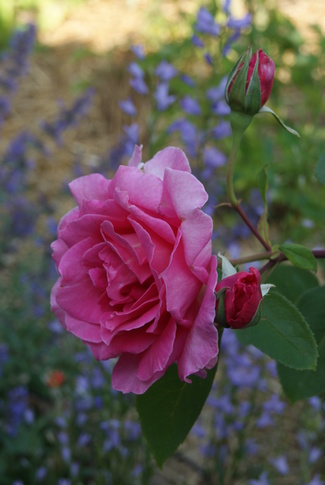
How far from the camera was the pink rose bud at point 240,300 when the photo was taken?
45cm

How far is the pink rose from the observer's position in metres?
0.47

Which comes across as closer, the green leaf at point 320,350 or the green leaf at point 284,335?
the green leaf at point 284,335

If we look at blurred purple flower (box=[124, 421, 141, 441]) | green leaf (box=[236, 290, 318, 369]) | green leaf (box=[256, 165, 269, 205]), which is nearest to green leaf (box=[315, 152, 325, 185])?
green leaf (box=[256, 165, 269, 205])

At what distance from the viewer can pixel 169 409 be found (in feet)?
1.77

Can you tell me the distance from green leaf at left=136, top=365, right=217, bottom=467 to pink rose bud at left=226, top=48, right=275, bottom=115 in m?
0.23

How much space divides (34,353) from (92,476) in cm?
38

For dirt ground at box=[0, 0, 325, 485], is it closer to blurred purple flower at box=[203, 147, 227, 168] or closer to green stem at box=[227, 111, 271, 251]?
blurred purple flower at box=[203, 147, 227, 168]

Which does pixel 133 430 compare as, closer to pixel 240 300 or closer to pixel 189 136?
pixel 189 136

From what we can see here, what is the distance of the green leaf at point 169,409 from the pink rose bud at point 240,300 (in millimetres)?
99

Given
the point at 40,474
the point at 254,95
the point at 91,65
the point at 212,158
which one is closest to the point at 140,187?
the point at 254,95

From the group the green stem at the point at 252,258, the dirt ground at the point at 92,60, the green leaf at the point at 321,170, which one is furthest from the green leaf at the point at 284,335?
the dirt ground at the point at 92,60

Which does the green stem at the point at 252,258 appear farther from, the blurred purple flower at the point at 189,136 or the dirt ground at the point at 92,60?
the dirt ground at the point at 92,60

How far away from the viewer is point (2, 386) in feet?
5.89

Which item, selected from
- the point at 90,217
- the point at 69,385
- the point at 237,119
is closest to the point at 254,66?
the point at 237,119
